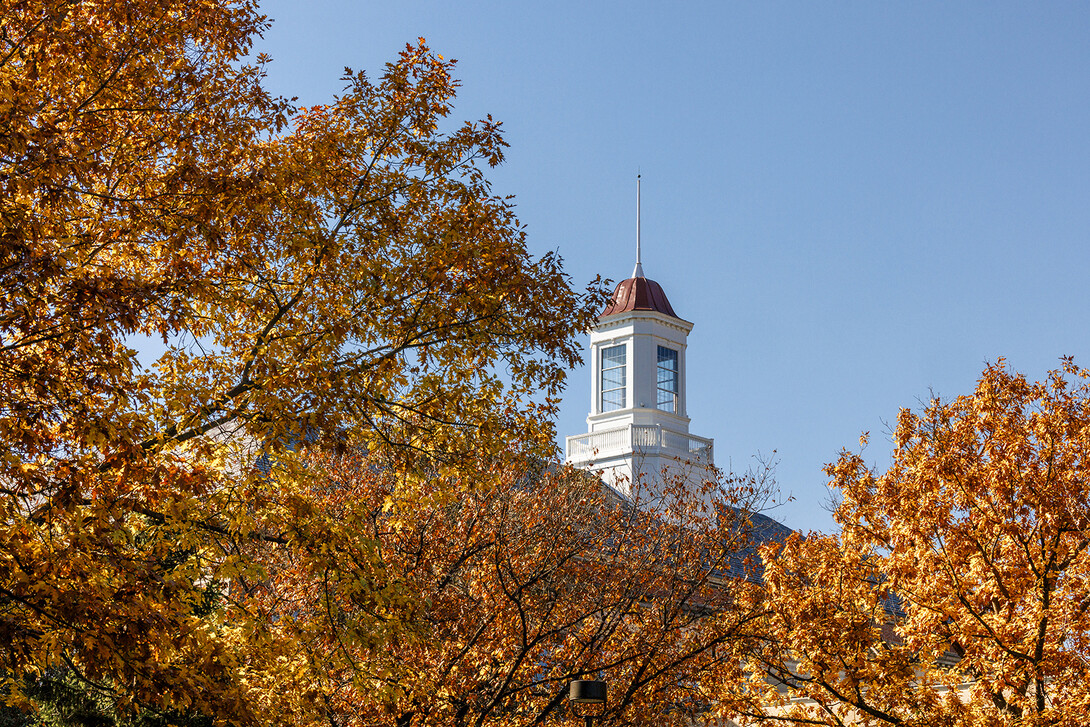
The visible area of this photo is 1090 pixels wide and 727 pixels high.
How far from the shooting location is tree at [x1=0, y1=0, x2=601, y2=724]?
319 inches

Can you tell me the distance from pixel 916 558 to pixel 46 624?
13256mm

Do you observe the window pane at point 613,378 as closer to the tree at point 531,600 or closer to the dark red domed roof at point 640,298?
the dark red domed roof at point 640,298

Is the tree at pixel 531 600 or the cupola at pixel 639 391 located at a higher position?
the cupola at pixel 639 391

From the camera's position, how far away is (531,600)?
656 inches

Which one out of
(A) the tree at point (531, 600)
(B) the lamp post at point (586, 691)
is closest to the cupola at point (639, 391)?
(A) the tree at point (531, 600)

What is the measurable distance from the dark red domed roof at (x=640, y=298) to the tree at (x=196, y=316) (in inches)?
1370

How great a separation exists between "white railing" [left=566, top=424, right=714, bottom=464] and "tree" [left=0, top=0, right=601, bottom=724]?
32211 millimetres

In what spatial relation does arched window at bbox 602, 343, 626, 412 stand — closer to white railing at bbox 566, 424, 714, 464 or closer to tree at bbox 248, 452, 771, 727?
white railing at bbox 566, 424, 714, 464

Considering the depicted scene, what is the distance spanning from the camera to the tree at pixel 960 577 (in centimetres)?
1584

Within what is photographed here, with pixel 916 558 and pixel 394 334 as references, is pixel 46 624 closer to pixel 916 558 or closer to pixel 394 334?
pixel 394 334

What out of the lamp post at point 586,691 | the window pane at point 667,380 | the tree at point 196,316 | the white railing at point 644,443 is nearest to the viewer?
the tree at point 196,316

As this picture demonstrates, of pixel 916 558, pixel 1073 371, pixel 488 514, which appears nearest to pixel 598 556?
pixel 488 514

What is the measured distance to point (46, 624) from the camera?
8312 millimetres

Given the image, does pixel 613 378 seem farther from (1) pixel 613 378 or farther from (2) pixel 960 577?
(2) pixel 960 577
